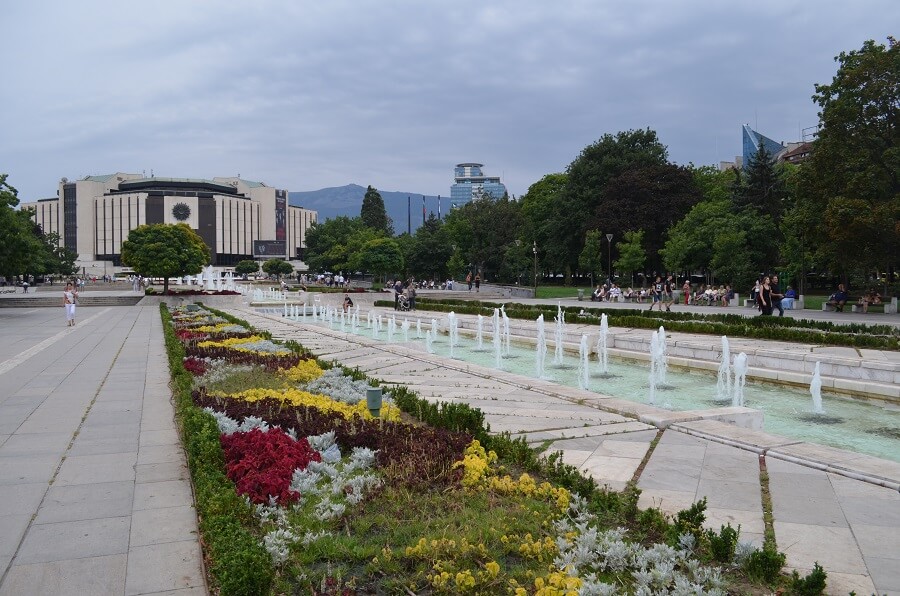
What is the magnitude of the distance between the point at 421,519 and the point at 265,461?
4.70ft

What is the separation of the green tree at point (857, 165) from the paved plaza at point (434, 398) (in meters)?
18.6

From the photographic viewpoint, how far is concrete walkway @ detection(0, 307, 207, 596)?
341 centimetres

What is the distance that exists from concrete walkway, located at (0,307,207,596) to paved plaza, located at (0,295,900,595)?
1cm

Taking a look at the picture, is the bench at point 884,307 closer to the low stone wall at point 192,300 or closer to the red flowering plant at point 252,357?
the red flowering plant at point 252,357

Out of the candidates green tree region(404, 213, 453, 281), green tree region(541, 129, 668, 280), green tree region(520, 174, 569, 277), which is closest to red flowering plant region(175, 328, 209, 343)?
green tree region(541, 129, 668, 280)

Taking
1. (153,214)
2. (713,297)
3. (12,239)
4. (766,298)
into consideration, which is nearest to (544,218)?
(713,297)

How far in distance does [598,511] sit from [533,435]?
2105 mm

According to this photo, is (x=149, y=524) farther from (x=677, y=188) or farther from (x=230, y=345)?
(x=677, y=188)

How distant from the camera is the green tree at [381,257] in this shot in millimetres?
49469

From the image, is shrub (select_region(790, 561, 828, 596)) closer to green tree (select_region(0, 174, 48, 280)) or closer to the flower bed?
the flower bed

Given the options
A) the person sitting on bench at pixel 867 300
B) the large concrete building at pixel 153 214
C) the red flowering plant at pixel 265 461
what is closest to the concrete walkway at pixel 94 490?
the red flowering plant at pixel 265 461

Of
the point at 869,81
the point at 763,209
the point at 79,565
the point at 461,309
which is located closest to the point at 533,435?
the point at 79,565

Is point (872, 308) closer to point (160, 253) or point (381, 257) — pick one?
point (381, 257)

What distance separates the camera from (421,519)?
12.7 feet
